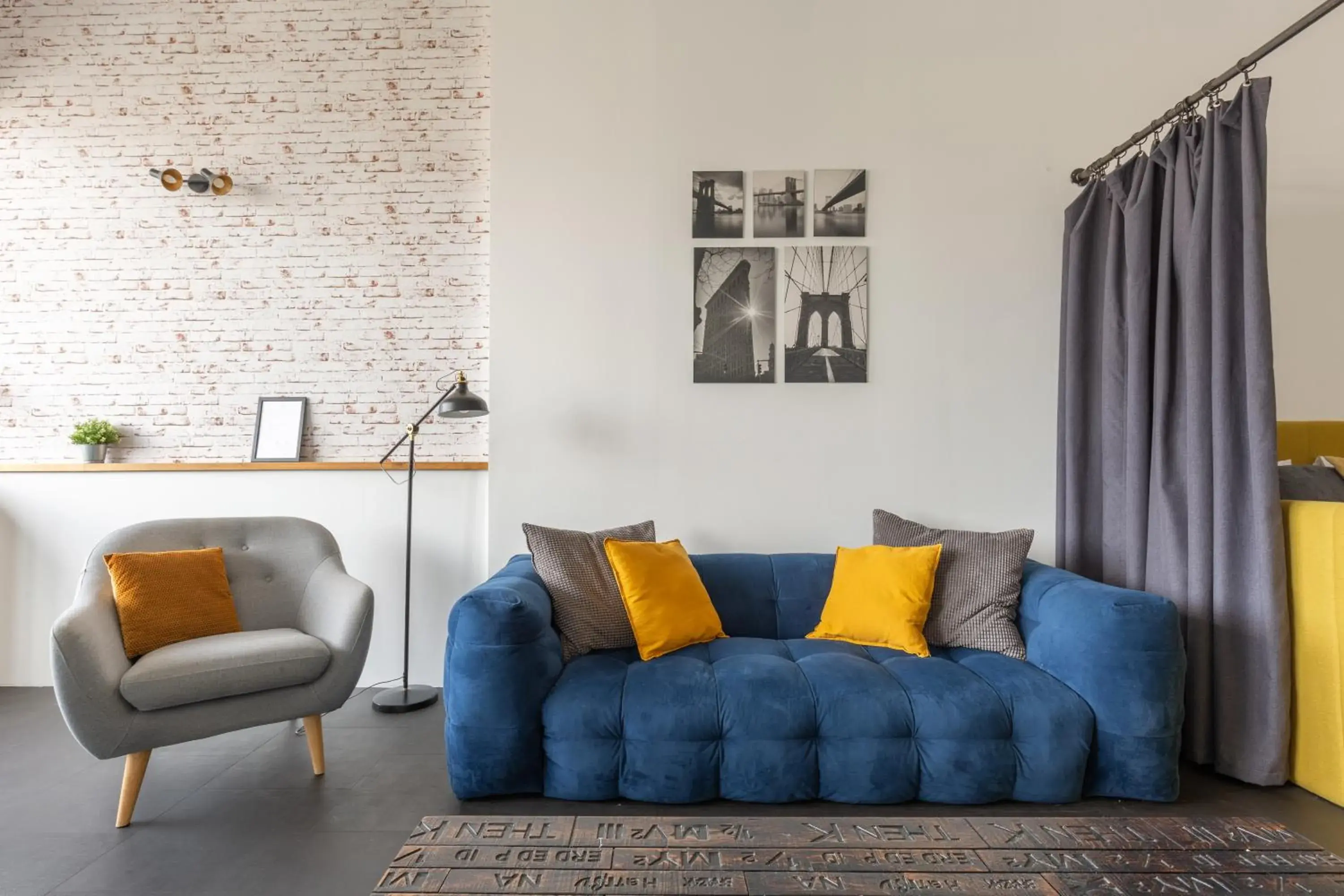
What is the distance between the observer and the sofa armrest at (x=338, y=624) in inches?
97.7

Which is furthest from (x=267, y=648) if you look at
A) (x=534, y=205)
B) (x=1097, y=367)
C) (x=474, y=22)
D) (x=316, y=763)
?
(x=1097, y=367)

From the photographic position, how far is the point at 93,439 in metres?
3.46

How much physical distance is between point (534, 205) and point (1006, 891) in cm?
310

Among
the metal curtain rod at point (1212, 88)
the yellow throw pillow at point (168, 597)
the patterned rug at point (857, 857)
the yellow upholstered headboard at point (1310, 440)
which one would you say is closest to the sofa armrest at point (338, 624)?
the yellow throw pillow at point (168, 597)

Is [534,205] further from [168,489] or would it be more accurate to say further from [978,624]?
[978,624]

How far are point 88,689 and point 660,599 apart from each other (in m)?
1.74

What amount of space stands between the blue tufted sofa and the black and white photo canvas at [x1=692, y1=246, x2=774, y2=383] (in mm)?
1479

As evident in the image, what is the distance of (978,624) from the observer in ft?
8.61

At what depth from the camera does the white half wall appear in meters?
3.46

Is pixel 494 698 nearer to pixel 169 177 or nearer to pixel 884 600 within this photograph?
pixel 884 600

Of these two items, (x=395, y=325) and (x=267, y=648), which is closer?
(x=267, y=648)

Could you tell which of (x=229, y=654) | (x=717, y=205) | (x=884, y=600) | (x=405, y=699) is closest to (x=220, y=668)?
(x=229, y=654)

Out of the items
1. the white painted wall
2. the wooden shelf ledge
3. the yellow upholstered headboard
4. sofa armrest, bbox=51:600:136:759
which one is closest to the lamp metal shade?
the white painted wall

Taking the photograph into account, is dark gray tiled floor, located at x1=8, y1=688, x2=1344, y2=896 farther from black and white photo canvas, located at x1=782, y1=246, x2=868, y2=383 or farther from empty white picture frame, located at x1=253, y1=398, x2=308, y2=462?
black and white photo canvas, located at x1=782, y1=246, x2=868, y2=383
